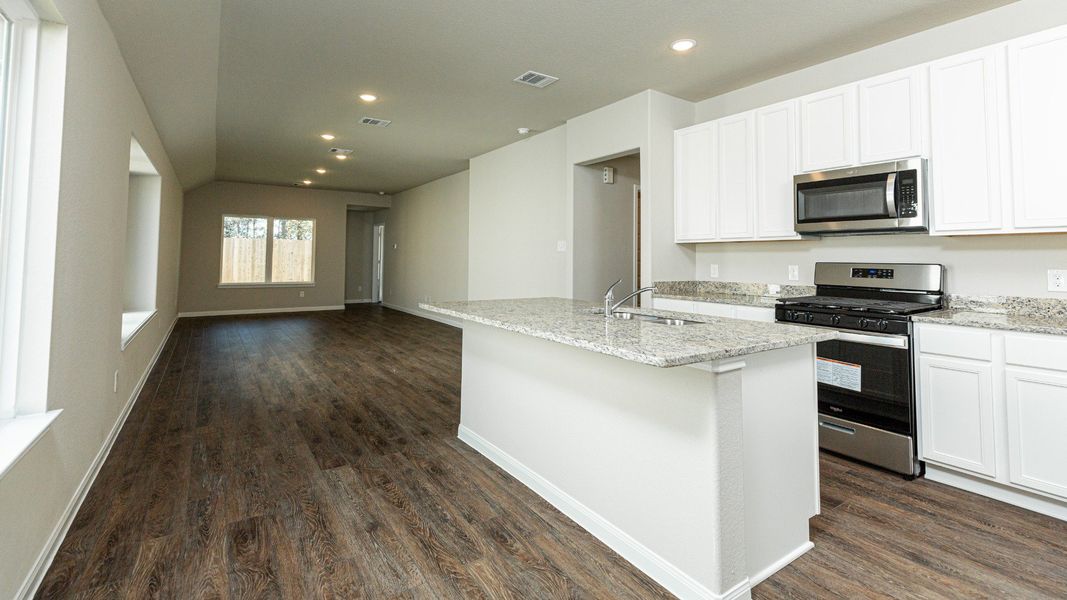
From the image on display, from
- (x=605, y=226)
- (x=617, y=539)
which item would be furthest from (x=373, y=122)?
(x=617, y=539)

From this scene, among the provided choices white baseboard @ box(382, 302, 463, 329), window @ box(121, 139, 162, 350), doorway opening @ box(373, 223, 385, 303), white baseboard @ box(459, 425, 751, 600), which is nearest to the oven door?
white baseboard @ box(459, 425, 751, 600)

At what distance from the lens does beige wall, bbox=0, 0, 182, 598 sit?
5.34 feet

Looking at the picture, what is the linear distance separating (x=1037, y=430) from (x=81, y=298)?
14.5ft

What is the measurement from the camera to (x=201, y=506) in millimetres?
2203

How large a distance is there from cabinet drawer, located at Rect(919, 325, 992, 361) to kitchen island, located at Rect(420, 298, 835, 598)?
1056mm

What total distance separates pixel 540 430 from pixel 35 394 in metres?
2.00

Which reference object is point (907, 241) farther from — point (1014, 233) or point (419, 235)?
point (419, 235)

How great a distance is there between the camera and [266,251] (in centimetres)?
959

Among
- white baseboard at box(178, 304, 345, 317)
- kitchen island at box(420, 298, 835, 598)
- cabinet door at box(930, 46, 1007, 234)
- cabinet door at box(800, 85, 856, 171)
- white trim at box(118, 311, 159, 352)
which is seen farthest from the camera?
white baseboard at box(178, 304, 345, 317)

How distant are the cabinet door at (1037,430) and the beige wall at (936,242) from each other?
762 mm

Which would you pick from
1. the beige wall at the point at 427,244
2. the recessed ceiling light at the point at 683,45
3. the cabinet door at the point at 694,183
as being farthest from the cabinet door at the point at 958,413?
the beige wall at the point at 427,244

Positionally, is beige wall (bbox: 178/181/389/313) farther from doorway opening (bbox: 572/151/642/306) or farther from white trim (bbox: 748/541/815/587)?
white trim (bbox: 748/541/815/587)

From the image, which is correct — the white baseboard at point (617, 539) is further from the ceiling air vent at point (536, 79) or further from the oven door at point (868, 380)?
the ceiling air vent at point (536, 79)

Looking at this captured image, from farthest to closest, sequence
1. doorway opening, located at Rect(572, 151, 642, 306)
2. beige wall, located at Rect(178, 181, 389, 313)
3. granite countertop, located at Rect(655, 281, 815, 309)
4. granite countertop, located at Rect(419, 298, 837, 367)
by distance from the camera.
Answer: beige wall, located at Rect(178, 181, 389, 313) → doorway opening, located at Rect(572, 151, 642, 306) → granite countertop, located at Rect(655, 281, 815, 309) → granite countertop, located at Rect(419, 298, 837, 367)
